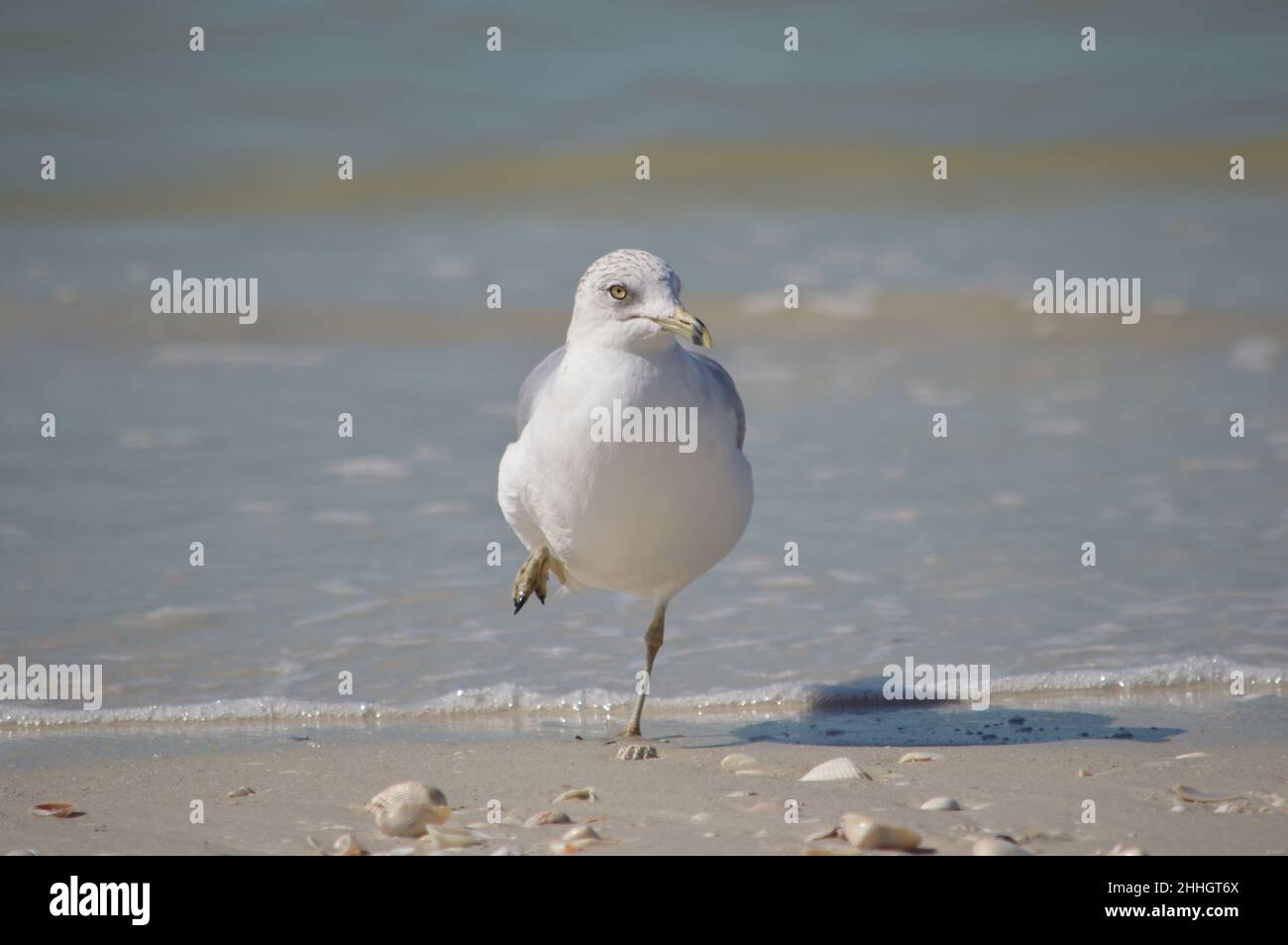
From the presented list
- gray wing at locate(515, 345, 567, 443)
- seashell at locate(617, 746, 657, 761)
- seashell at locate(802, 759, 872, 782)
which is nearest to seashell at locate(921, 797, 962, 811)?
seashell at locate(802, 759, 872, 782)

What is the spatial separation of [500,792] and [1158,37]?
73.8 feet

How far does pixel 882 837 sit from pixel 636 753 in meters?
1.30

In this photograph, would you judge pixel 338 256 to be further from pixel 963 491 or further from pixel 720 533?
pixel 720 533

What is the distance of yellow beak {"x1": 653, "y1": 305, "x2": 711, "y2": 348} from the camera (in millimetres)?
4516

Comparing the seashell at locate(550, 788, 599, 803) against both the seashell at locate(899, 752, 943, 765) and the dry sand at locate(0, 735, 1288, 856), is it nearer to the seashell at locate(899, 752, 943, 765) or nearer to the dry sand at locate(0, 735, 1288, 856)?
the dry sand at locate(0, 735, 1288, 856)

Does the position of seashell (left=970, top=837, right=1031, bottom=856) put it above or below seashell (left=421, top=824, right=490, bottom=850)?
below

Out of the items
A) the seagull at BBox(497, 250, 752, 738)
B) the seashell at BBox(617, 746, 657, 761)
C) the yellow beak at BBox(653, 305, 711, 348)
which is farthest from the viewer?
the seashell at BBox(617, 746, 657, 761)

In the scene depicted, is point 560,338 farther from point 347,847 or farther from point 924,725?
point 347,847

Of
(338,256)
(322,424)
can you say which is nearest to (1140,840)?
(322,424)

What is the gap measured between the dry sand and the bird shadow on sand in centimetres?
11

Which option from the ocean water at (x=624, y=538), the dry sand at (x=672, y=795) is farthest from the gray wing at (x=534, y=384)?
the dry sand at (x=672, y=795)

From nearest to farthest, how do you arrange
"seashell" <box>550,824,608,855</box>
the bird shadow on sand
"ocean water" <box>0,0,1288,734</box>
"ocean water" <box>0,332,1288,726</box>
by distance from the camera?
"seashell" <box>550,824,608,855</box>
the bird shadow on sand
"ocean water" <box>0,332,1288,726</box>
"ocean water" <box>0,0,1288,734</box>

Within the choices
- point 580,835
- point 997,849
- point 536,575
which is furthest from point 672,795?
point 536,575

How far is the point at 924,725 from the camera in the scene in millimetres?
5332
